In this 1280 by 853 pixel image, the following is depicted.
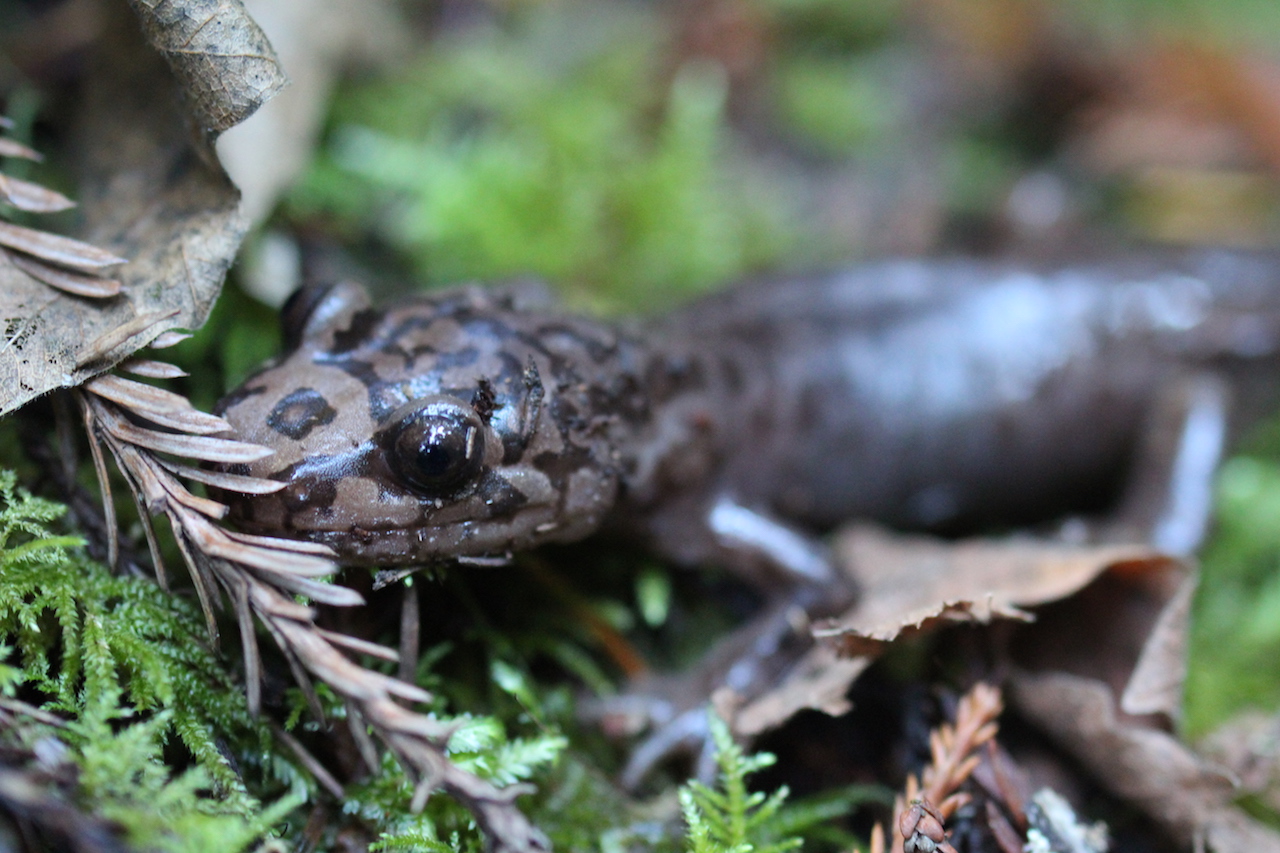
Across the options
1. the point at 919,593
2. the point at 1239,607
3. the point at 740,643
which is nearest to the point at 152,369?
the point at 740,643

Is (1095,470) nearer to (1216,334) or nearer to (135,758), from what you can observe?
(1216,334)

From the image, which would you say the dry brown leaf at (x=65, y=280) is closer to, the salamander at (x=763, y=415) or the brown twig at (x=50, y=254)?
the brown twig at (x=50, y=254)

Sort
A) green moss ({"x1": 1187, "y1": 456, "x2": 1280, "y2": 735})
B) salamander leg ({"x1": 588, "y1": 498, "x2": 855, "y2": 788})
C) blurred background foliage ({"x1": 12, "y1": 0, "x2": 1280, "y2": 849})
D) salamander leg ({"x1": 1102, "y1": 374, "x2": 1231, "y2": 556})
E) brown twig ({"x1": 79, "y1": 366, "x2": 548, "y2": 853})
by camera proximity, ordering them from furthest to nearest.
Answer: salamander leg ({"x1": 1102, "y1": 374, "x2": 1231, "y2": 556}), blurred background foliage ({"x1": 12, "y1": 0, "x2": 1280, "y2": 849}), green moss ({"x1": 1187, "y1": 456, "x2": 1280, "y2": 735}), salamander leg ({"x1": 588, "y1": 498, "x2": 855, "y2": 788}), brown twig ({"x1": 79, "y1": 366, "x2": 548, "y2": 853})

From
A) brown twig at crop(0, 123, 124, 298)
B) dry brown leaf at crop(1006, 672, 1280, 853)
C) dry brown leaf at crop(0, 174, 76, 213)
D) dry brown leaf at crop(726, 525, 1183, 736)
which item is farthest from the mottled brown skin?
dry brown leaf at crop(1006, 672, 1280, 853)

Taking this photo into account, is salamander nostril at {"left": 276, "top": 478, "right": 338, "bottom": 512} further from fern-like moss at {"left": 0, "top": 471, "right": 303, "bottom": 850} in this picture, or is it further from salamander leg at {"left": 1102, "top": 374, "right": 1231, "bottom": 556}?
salamander leg at {"left": 1102, "top": 374, "right": 1231, "bottom": 556}

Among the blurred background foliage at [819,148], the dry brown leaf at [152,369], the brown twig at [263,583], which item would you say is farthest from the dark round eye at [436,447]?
the blurred background foliage at [819,148]

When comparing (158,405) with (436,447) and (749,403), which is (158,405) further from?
(749,403)
